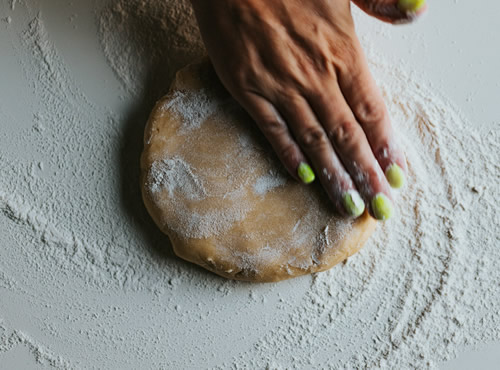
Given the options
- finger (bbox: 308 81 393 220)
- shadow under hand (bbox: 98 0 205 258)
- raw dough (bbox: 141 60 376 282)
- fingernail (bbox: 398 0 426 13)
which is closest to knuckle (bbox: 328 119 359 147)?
finger (bbox: 308 81 393 220)

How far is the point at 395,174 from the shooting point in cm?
94

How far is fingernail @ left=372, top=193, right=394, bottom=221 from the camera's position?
92 cm

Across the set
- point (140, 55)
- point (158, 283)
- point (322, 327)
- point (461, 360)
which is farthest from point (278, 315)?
point (140, 55)

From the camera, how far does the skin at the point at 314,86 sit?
0.94m

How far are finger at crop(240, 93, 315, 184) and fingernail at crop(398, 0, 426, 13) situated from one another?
289 millimetres

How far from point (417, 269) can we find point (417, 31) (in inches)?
20.6

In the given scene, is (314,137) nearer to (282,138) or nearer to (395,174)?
(282,138)

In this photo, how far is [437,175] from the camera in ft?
3.52

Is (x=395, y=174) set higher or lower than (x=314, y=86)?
lower

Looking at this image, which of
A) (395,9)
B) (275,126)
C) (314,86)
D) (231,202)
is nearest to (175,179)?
(231,202)

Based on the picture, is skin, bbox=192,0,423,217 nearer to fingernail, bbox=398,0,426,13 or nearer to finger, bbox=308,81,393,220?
finger, bbox=308,81,393,220

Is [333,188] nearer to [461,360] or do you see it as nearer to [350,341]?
[350,341]

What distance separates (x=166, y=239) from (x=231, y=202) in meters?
0.19

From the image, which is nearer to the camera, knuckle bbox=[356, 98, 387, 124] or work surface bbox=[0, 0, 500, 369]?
knuckle bbox=[356, 98, 387, 124]
